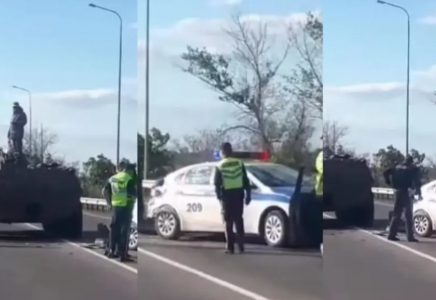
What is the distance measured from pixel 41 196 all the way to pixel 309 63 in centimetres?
216

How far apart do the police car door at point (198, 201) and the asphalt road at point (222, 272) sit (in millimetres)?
137

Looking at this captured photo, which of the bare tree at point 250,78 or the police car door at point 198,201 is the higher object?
the bare tree at point 250,78

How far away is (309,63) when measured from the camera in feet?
21.2

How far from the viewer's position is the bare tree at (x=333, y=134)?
646 centimetres

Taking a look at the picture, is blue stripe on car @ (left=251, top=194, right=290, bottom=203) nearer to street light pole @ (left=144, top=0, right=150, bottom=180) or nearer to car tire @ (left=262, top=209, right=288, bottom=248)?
car tire @ (left=262, top=209, right=288, bottom=248)

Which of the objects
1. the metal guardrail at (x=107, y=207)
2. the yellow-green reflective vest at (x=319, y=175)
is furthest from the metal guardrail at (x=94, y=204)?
the yellow-green reflective vest at (x=319, y=175)

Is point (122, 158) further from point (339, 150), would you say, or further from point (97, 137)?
point (339, 150)

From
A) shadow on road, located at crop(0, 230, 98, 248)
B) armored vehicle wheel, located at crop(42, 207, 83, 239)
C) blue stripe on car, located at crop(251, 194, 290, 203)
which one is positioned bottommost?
shadow on road, located at crop(0, 230, 98, 248)

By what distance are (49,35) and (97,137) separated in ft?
2.66

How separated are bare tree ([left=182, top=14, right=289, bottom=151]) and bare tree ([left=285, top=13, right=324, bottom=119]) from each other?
0.35 feet

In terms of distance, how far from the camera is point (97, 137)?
642cm

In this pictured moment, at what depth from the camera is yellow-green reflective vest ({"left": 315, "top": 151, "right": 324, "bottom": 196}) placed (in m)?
6.46

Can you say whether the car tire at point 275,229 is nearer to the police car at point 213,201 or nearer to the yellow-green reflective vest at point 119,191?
the police car at point 213,201

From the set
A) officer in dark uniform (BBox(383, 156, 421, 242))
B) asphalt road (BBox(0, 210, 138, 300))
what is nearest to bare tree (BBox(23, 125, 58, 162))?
asphalt road (BBox(0, 210, 138, 300))
